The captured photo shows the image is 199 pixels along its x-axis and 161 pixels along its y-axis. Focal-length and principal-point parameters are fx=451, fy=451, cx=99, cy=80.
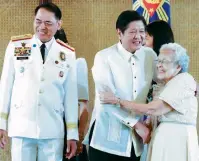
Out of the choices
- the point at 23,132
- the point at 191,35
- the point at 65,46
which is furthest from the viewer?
the point at 191,35

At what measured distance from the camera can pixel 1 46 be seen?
4.57 metres

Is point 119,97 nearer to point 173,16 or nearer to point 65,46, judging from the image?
point 65,46

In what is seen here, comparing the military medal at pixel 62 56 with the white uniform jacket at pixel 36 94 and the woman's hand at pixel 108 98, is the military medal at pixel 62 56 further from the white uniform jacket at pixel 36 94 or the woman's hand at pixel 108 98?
the woman's hand at pixel 108 98

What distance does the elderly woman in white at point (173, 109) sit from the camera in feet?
8.21

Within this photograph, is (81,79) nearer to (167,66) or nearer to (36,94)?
(36,94)

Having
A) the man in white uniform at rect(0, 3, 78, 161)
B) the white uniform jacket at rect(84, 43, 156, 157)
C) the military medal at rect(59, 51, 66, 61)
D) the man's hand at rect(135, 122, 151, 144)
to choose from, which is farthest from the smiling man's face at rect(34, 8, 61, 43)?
the man's hand at rect(135, 122, 151, 144)

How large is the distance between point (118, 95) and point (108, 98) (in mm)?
86

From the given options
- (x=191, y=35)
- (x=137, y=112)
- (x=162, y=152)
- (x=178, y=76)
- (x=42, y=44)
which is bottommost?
(x=162, y=152)

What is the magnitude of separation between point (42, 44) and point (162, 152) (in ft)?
2.99

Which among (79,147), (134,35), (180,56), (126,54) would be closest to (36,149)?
(79,147)

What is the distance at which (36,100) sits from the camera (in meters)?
2.47

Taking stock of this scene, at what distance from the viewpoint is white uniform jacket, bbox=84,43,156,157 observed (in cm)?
254

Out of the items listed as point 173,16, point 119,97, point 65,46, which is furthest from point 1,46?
point 119,97

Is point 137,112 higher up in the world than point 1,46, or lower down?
lower down
